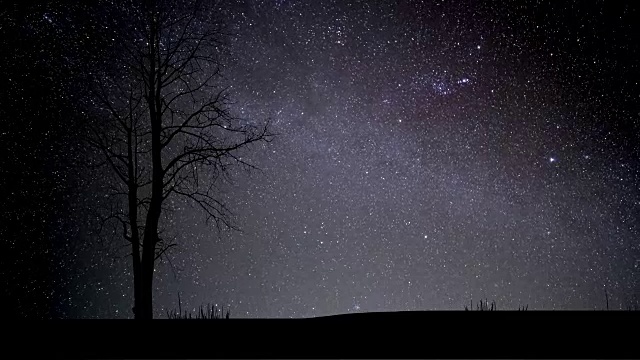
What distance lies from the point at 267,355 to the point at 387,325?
0.78 metres

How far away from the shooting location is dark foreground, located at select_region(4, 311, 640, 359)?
260 cm

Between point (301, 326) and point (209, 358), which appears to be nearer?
point (209, 358)

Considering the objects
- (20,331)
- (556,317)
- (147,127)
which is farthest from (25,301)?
(556,317)

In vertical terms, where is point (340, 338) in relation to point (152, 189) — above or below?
below

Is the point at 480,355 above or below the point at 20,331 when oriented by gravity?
below

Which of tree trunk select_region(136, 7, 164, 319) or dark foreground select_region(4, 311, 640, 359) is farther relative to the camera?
tree trunk select_region(136, 7, 164, 319)

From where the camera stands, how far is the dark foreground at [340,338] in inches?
102

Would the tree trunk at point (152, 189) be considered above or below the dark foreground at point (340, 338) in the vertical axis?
above

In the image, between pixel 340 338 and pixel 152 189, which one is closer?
pixel 340 338

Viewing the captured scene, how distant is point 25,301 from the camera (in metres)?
25.6

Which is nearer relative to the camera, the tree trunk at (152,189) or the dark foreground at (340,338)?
the dark foreground at (340,338)

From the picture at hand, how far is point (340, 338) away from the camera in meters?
2.80

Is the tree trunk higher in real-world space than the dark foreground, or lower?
higher

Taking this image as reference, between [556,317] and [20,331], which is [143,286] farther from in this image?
[556,317]
